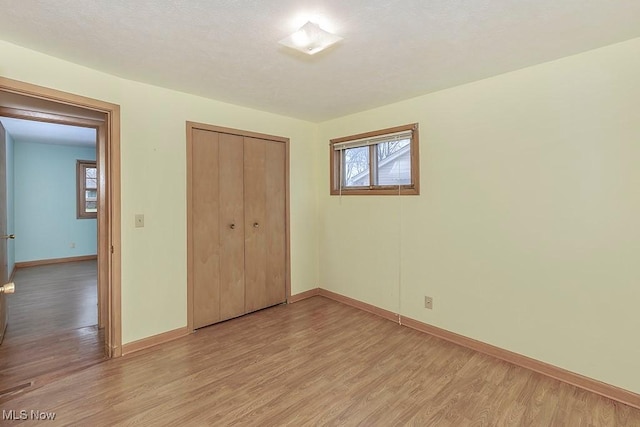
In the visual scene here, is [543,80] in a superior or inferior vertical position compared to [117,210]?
superior

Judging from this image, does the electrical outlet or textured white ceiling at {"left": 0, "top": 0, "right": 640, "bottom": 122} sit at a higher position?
textured white ceiling at {"left": 0, "top": 0, "right": 640, "bottom": 122}

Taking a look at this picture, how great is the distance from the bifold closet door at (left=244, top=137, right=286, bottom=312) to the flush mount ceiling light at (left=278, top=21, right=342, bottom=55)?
1684 millimetres

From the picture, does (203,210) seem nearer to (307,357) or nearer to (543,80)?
(307,357)

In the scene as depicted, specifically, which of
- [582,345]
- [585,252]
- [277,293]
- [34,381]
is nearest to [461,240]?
[585,252]

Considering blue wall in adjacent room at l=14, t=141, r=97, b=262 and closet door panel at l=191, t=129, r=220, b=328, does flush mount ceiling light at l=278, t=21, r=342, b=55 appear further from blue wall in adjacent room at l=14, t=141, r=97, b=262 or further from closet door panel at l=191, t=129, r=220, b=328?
blue wall in adjacent room at l=14, t=141, r=97, b=262

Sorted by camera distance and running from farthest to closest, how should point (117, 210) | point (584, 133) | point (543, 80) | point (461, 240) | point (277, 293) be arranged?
point (277, 293) < point (461, 240) < point (117, 210) < point (543, 80) < point (584, 133)

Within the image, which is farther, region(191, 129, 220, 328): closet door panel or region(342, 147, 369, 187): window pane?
region(342, 147, 369, 187): window pane

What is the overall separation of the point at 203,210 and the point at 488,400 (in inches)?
110

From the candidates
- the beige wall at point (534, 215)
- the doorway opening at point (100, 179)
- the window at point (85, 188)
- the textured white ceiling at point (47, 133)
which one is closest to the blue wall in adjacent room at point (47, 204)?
the window at point (85, 188)

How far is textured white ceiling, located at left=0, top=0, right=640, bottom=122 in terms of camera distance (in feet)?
5.22

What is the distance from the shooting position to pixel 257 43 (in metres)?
1.96

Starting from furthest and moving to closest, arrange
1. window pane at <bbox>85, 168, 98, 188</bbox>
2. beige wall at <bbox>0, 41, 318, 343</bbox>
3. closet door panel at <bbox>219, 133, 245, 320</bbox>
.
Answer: window pane at <bbox>85, 168, 98, 188</bbox> < closet door panel at <bbox>219, 133, 245, 320</bbox> < beige wall at <bbox>0, 41, 318, 343</bbox>

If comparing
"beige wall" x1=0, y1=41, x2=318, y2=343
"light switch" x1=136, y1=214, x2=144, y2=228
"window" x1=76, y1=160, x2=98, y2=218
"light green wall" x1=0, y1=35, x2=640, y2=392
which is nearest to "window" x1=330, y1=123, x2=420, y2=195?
"light green wall" x1=0, y1=35, x2=640, y2=392

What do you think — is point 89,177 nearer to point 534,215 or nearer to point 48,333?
point 48,333
